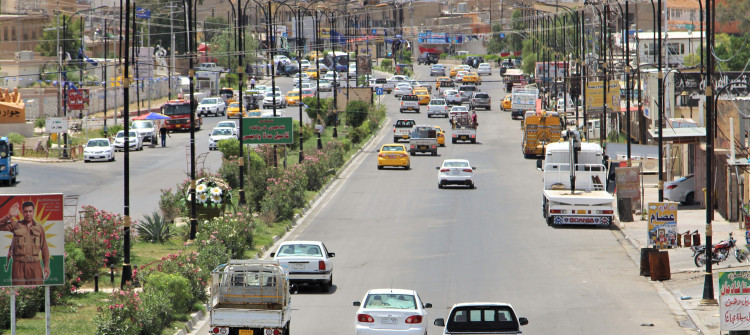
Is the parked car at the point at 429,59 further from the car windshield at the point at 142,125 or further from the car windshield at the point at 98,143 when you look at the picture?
the car windshield at the point at 98,143

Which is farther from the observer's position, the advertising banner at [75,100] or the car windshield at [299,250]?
the advertising banner at [75,100]

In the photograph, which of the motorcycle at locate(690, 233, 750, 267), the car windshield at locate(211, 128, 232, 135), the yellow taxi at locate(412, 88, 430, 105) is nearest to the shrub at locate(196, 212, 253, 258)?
the motorcycle at locate(690, 233, 750, 267)

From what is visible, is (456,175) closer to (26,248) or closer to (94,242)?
(94,242)

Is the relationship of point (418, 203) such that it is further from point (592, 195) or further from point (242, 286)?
point (242, 286)

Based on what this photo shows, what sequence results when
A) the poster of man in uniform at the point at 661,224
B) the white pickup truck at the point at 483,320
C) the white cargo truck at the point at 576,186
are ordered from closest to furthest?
the white pickup truck at the point at 483,320
the poster of man in uniform at the point at 661,224
the white cargo truck at the point at 576,186

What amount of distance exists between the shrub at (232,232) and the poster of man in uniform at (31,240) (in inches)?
458

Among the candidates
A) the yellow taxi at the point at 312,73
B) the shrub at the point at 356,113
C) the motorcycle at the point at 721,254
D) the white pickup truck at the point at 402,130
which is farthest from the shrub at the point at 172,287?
the yellow taxi at the point at 312,73

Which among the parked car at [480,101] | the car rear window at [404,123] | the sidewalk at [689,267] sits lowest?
the sidewalk at [689,267]

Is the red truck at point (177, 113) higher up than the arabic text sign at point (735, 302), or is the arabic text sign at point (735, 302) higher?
the red truck at point (177, 113)

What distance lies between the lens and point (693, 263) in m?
30.2

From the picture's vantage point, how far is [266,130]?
150 ft

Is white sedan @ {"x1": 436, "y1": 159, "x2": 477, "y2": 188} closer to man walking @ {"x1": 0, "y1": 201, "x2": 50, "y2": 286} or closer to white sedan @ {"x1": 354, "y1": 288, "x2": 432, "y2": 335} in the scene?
white sedan @ {"x1": 354, "y1": 288, "x2": 432, "y2": 335}

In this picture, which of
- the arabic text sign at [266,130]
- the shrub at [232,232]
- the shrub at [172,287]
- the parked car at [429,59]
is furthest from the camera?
the parked car at [429,59]

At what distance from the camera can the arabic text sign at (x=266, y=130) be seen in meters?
45.4
